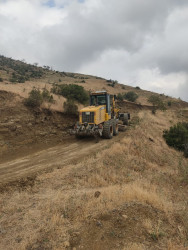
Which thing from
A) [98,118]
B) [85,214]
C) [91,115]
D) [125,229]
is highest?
[91,115]

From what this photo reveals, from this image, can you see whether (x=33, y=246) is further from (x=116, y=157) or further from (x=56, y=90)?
(x=56, y=90)

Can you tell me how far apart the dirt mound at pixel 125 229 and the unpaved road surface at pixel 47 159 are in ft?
13.2

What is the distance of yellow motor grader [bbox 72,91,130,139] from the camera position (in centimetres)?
1311

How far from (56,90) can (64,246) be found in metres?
20.5

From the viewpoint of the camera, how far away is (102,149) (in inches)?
464

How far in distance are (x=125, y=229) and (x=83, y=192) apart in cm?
218

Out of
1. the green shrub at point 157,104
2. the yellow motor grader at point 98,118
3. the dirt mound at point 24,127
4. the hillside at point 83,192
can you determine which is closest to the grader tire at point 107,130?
the yellow motor grader at point 98,118

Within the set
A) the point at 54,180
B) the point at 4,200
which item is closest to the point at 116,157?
the point at 54,180

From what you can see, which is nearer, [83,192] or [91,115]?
[83,192]

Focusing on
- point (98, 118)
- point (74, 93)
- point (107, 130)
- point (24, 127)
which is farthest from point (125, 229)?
point (74, 93)

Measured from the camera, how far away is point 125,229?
4.68 m

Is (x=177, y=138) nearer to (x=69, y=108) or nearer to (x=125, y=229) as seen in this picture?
(x=69, y=108)

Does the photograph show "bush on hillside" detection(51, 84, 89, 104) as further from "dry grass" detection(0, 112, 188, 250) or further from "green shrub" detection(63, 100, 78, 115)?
"dry grass" detection(0, 112, 188, 250)

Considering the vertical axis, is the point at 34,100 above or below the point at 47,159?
above
